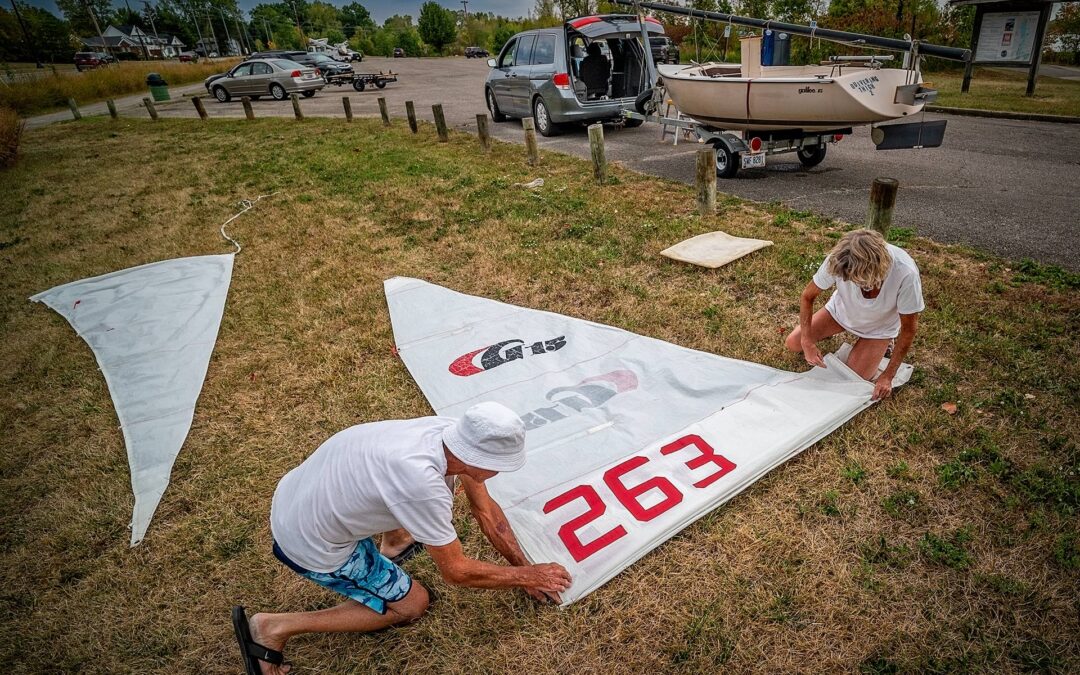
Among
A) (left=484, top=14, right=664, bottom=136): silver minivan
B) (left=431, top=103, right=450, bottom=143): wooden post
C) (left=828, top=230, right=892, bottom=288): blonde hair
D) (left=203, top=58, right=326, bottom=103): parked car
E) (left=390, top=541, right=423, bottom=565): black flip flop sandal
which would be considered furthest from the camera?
(left=203, top=58, right=326, bottom=103): parked car

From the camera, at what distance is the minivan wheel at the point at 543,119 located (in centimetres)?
1045

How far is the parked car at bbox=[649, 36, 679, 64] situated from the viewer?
10.4 metres

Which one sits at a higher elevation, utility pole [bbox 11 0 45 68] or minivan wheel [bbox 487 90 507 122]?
utility pole [bbox 11 0 45 68]

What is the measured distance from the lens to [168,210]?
8.48 metres

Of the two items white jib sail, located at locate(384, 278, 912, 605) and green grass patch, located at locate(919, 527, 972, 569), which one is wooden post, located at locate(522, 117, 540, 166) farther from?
green grass patch, located at locate(919, 527, 972, 569)

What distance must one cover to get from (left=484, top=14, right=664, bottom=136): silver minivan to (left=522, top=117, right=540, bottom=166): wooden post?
167 cm

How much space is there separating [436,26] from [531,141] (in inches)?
2083

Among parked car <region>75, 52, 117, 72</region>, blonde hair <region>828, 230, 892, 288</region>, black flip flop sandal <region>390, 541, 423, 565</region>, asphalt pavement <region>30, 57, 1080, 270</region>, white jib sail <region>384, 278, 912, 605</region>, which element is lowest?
black flip flop sandal <region>390, 541, 423, 565</region>

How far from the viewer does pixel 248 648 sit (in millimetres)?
2068

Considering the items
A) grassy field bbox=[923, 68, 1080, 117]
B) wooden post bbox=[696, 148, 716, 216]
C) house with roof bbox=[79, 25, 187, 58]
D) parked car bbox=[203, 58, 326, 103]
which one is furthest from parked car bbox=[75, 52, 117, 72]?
grassy field bbox=[923, 68, 1080, 117]

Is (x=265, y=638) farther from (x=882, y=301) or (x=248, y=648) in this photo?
(x=882, y=301)

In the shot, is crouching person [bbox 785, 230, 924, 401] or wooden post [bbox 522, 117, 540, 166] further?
wooden post [bbox 522, 117, 540, 166]

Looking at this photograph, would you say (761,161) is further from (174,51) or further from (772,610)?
(174,51)

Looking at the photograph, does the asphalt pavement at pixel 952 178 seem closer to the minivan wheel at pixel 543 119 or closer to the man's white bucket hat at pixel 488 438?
the minivan wheel at pixel 543 119
